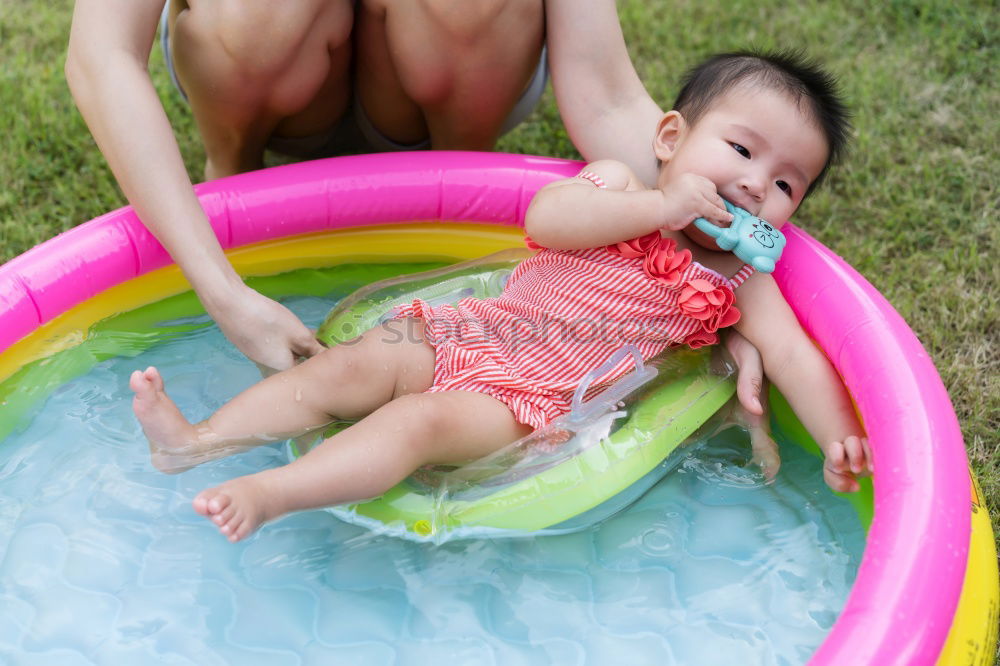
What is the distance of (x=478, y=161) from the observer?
6.93ft

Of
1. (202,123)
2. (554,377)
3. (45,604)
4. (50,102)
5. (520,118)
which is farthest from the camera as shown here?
(50,102)

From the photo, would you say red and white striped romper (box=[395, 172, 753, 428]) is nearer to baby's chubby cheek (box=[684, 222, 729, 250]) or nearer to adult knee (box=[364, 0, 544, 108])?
baby's chubby cheek (box=[684, 222, 729, 250])

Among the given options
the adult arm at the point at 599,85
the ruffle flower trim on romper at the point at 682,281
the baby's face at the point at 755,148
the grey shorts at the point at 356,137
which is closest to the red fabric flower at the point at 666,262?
the ruffle flower trim on romper at the point at 682,281

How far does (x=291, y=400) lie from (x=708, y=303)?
0.70 m

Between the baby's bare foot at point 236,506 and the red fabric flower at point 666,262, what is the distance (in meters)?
0.74

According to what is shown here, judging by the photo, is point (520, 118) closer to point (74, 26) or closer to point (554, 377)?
point (554, 377)

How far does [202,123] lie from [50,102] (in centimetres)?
91

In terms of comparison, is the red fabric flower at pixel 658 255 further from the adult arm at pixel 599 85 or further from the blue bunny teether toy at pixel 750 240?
the adult arm at pixel 599 85

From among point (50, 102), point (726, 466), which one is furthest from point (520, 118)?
point (50, 102)

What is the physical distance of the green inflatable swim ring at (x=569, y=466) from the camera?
1.57m

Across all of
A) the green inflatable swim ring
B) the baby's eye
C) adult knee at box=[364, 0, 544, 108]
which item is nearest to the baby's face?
the baby's eye

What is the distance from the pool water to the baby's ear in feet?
1.73

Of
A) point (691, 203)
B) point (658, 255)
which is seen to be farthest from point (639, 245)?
point (691, 203)

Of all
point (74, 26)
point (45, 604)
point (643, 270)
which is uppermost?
point (74, 26)
